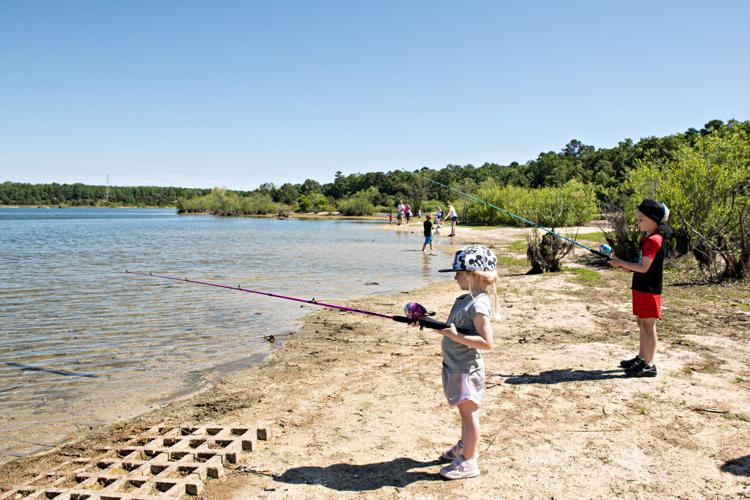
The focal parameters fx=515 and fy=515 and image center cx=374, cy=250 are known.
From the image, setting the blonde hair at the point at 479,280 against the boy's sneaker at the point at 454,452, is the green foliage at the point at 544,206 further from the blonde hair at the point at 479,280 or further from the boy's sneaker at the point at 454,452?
the blonde hair at the point at 479,280

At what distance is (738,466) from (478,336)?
7.88 ft

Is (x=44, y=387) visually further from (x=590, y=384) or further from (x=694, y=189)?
(x=694, y=189)

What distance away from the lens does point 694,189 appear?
14562 mm

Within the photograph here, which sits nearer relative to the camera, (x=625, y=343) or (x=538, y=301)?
(x=625, y=343)

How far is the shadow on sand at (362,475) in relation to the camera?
13.2 ft

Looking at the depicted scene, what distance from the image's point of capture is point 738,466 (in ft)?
13.5

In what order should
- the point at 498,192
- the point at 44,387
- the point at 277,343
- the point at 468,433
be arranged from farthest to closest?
the point at 498,192 < the point at 277,343 < the point at 44,387 < the point at 468,433

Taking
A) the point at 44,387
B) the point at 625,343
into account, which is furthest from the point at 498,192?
the point at 44,387

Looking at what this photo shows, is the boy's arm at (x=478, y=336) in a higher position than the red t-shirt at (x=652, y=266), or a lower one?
lower

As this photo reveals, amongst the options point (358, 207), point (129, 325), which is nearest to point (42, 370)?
point (129, 325)

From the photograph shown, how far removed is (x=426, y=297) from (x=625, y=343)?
18.9 ft

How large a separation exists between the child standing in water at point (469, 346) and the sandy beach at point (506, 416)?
0.87 ft

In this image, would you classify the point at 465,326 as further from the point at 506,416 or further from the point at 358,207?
the point at 358,207

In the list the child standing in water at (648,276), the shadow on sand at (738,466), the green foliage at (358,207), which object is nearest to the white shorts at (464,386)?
the shadow on sand at (738,466)
